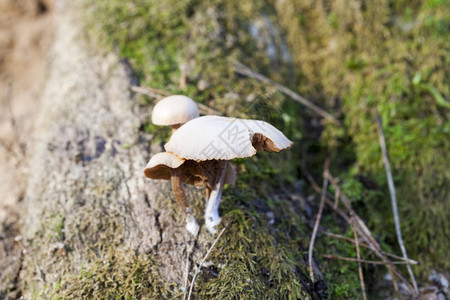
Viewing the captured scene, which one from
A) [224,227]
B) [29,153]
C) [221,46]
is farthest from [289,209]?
[29,153]

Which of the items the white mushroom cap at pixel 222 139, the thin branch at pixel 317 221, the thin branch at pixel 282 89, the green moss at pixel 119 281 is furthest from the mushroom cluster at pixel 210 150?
the thin branch at pixel 282 89

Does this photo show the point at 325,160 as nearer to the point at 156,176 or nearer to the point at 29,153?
the point at 156,176

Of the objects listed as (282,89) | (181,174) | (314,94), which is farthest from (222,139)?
(314,94)

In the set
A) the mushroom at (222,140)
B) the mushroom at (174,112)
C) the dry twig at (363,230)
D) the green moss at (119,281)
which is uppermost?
the mushroom at (222,140)

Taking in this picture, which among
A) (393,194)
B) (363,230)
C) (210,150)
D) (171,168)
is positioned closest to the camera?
(210,150)

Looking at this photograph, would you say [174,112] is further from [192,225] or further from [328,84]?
[328,84]

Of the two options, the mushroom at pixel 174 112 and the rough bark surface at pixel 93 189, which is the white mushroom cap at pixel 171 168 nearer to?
the rough bark surface at pixel 93 189

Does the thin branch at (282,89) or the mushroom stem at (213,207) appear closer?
the mushroom stem at (213,207)
